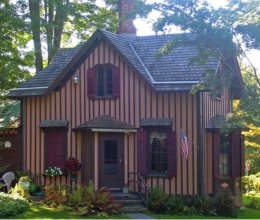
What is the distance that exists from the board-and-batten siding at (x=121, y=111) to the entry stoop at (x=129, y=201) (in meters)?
1.04

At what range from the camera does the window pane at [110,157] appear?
21.6 metres

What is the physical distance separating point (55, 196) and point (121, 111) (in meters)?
4.69

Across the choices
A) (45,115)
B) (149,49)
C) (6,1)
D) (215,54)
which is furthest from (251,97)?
(6,1)

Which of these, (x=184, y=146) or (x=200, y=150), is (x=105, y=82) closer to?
(x=184, y=146)

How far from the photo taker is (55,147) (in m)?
22.6

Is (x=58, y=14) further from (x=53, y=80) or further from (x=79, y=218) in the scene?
(x=79, y=218)

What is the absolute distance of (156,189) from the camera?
20.0 meters

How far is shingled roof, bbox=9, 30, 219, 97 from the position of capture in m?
21.1

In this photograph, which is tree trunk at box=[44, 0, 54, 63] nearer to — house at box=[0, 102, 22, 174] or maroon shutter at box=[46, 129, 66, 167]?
house at box=[0, 102, 22, 174]

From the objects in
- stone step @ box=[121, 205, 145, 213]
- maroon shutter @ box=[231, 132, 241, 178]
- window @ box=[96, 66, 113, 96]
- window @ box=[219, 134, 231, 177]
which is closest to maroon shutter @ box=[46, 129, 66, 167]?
window @ box=[96, 66, 113, 96]

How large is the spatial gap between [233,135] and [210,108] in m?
1.56

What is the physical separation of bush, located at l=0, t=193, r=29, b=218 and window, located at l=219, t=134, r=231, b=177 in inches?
343

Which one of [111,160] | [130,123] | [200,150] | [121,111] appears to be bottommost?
[111,160]

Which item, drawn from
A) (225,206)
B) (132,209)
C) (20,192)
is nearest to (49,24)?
(20,192)
